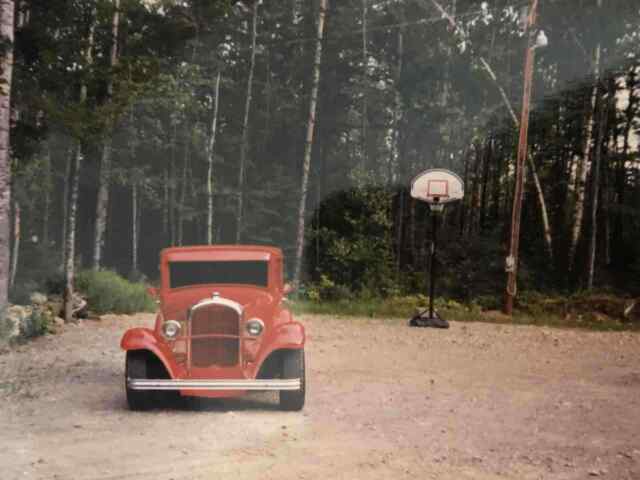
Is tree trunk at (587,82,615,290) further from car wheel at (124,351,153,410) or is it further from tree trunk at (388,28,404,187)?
car wheel at (124,351,153,410)

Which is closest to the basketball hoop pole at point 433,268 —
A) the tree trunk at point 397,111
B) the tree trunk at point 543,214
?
the tree trunk at point 397,111

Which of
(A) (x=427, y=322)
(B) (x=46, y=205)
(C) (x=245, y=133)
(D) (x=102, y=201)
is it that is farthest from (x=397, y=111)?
(B) (x=46, y=205)

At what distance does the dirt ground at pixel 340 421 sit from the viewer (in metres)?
3.00

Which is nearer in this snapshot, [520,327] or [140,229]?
[140,229]

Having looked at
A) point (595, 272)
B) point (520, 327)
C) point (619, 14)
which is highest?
point (619, 14)

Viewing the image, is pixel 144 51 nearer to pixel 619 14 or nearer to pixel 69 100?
pixel 69 100

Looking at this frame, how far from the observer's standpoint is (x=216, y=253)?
12.3 feet

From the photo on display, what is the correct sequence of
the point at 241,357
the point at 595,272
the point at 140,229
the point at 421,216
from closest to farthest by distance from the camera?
the point at 241,357
the point at 140,229
the point at 421,216
the point at 595,272

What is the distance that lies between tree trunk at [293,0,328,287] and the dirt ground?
830 mm

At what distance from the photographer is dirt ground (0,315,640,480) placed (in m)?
3.00

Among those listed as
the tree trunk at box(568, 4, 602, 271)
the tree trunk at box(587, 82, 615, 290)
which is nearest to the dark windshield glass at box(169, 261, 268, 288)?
the tree trunk at box(587, 82, 615, 290)

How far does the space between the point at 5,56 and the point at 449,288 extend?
6.72 metres

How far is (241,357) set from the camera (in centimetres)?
384

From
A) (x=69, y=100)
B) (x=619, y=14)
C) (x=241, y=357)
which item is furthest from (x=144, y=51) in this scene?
(x=619, y=14)
